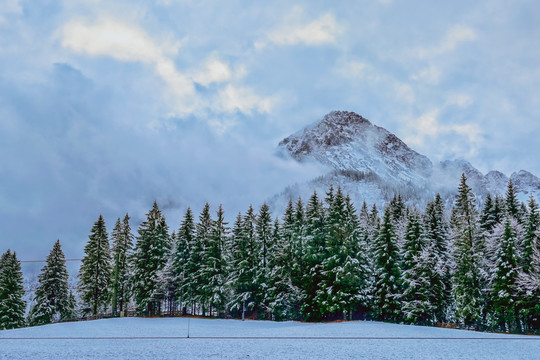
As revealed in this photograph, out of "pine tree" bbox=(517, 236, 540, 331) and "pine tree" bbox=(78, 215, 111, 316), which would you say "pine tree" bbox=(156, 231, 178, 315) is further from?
"pine tree" bbox=(517, 236, 540, 331)

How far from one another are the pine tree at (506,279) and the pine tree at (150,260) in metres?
39.8

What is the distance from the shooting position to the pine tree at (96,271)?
57.4 m

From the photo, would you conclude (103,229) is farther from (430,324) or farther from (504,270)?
(504,270)

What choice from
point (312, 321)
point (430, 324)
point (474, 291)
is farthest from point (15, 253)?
point (474, 291)

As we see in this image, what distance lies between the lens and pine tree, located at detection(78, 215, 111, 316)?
5744 centimetres

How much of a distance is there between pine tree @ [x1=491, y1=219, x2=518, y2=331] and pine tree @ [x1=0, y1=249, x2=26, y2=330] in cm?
5619

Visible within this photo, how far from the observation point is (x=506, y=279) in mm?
41125

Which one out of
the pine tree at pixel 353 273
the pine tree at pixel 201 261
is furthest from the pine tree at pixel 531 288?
the pine tree at pixel 201 261

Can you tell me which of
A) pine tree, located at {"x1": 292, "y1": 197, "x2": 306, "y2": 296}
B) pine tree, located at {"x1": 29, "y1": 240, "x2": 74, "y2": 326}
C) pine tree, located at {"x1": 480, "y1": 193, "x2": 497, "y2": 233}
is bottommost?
pine tree, located at {"x1": 29, "y1": 240, "x2": 74, "y2": 326}

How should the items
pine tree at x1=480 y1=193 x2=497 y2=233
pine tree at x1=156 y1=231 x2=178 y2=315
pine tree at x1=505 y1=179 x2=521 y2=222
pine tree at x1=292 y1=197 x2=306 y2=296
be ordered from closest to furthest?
pine tree at x1=505 y1=179 x2=521 y2=222 → pine tree at x1=292 y1=197 x2=306 y2=296 → pine tree at x1=480 y1=193 x2=497 y2=233 → pine tree at x1=156 y1=231 x2=178 y2=315

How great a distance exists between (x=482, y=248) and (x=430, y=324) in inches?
402

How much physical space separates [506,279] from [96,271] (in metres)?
49.8

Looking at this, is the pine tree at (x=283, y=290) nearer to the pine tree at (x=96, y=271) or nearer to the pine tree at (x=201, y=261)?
the pine tree at (x=201, y=261)

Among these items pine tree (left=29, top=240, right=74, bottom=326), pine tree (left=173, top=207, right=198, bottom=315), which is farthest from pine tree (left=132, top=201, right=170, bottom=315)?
pine tree (left=29, top=240, right=74, bottom=326)
